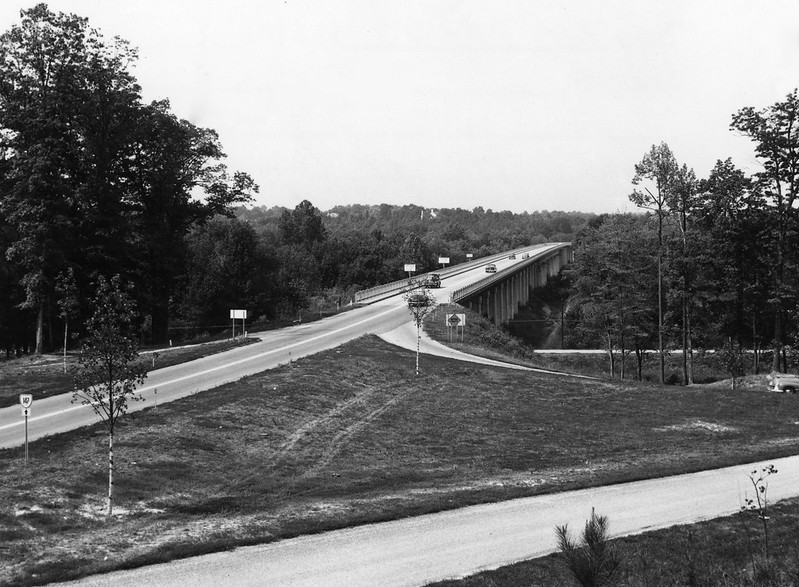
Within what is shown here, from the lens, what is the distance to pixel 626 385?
1658 inches

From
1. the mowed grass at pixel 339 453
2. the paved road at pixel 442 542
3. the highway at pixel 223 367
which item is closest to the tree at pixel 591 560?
the paved road at pixel 442 542

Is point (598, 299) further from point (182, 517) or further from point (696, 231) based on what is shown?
point (182, 517)

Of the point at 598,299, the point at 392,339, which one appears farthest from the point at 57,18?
the point at 598,299

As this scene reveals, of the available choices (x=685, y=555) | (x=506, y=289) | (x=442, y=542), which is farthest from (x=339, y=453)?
(x=506, y=289)

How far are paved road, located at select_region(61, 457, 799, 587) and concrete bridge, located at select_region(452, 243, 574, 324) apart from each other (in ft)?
184

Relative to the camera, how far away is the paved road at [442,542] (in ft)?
42.3

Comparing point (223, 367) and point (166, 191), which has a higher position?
point (166, 191)

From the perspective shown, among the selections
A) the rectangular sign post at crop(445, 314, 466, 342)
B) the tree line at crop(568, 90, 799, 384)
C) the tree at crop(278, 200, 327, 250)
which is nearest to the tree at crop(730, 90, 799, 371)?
the tree line at crop(568, 90, 799, 384)

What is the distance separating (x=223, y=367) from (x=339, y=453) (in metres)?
15.3

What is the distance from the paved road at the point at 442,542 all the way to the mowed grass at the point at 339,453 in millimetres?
647

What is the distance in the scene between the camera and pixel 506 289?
11450 centimetres

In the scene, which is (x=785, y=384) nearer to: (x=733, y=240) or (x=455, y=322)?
(x=733, y=240)

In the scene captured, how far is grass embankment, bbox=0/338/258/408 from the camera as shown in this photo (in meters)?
31.2

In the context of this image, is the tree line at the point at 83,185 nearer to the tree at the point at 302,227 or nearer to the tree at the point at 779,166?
the tree at the point at 779,166
